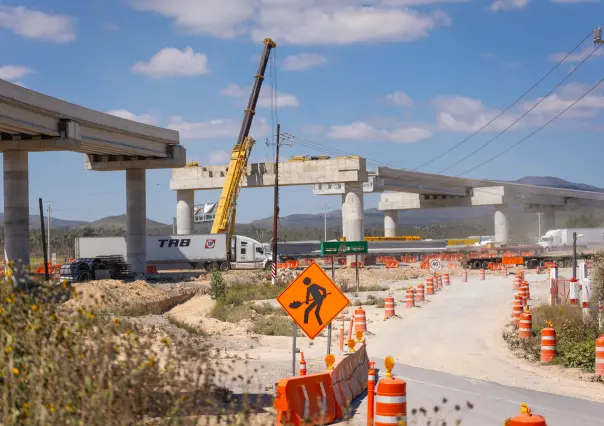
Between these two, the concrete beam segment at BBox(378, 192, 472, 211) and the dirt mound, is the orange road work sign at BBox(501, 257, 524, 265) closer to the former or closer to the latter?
the concrete beam segment at BBox(378, 192, 472, 211)

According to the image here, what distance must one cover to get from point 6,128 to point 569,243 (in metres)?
58.7

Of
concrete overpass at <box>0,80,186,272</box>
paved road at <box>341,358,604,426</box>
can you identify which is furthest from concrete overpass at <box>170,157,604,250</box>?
paved road at <box>341,358,604,426</box>

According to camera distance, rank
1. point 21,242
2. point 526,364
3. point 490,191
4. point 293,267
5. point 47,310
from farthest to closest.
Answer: point 490,191, point 293,267, point 21,242, point 526,364, point 47,310

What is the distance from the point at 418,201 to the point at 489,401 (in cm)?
8842

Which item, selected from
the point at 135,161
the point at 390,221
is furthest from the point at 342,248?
the point at 390,221

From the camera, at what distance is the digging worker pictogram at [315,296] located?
14102 millimetres

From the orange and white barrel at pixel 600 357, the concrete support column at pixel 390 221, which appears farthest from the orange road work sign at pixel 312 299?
the concrete support column at pixel 390 221

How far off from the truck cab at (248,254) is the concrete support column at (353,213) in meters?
7.46

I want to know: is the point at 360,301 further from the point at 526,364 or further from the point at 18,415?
the point at 18,415

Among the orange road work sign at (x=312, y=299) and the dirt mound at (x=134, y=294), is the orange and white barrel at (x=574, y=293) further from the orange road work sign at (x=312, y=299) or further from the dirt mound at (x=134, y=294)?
the orange road work sign at (x=312, y=299)

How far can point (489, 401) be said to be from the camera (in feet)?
49.0

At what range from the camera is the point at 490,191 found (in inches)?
3777

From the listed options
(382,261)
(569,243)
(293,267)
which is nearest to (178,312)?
(293,267)

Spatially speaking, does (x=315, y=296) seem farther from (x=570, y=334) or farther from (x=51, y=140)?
(x=51, y=140)
